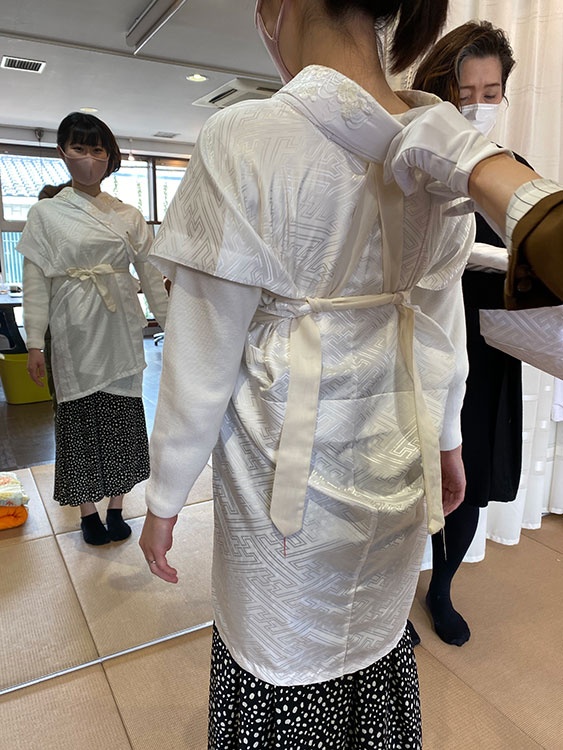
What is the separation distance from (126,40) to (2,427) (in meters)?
2.66

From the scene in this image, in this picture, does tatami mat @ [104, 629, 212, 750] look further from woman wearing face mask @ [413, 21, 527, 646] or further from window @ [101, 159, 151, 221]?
window @ [101, 159, 151, 221]

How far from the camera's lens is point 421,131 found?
49 cm

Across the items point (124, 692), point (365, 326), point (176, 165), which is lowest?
point (124, 692)

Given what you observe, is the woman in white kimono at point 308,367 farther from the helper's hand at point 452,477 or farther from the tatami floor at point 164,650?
the tatami floor at point 164,650

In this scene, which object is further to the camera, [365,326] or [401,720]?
[401,720]

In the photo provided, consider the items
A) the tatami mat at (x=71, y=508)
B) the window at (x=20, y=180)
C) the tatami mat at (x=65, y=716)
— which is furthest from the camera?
the window at (x=20, y=180)

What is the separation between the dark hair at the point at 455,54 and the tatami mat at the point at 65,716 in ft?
5.19

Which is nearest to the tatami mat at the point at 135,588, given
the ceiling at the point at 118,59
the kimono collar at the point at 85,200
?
the kimono collar at the point at 85,200

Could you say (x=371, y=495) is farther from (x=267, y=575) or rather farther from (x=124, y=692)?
(x=124, y=692)

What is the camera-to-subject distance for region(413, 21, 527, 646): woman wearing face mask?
126 cm

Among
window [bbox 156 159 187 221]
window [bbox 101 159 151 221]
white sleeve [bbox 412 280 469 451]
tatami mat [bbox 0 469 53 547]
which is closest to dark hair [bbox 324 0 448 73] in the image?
white sleeve [bbox 412 280 469 451]

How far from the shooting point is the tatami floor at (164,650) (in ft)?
4.03

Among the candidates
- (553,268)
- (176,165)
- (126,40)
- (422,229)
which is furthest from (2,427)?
(176,165)

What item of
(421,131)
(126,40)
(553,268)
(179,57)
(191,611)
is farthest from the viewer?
(179,57)
